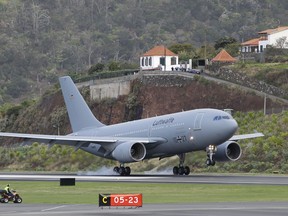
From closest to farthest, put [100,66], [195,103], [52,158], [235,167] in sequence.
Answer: [235,167]
[52,158]
[195,103]
[100,66]

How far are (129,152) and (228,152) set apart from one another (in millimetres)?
7006

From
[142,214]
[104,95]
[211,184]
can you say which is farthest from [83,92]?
[142,214]

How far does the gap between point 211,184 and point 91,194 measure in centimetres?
968

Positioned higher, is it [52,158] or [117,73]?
[117,73]

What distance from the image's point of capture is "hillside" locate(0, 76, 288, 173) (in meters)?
90.3

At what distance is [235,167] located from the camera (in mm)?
88688

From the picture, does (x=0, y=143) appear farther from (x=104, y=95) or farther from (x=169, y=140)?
(x=169, y=140)

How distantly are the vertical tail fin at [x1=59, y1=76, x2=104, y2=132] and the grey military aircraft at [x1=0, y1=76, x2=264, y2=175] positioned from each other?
185 cm

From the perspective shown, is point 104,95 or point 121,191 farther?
point 104,95

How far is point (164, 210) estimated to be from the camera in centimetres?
4678

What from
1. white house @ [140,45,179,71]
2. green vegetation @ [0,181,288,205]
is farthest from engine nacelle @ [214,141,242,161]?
white house @ [140,45,179,71]

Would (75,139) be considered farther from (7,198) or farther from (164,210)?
(164,210)

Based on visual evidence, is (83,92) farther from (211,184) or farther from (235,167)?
(211,184)

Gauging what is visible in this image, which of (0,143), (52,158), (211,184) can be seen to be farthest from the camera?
(0,143)
